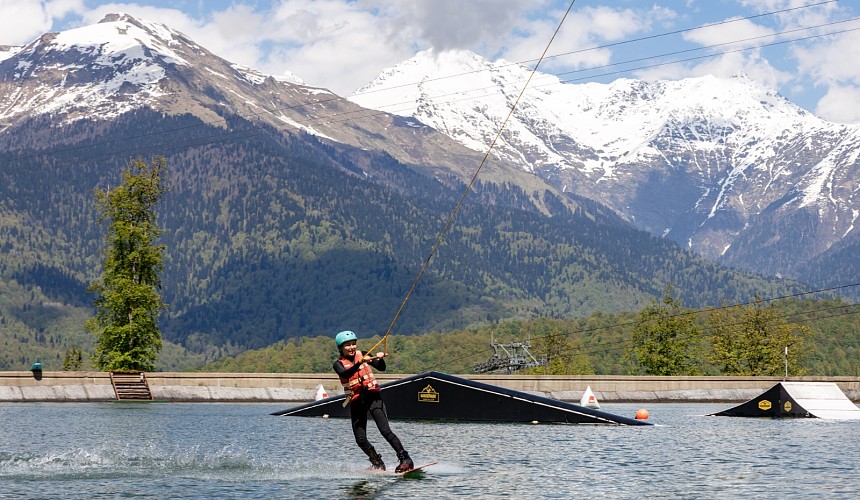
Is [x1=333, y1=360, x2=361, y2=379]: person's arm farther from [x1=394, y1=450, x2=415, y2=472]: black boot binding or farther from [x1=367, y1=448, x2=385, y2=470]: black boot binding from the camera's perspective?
[x1=394, y1=450, x2=415, y2=472]: black boot binding

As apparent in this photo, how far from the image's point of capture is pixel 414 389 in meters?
56.5

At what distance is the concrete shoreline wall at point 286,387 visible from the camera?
84188 millimetres

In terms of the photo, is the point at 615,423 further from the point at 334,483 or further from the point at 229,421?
the point at 334,483

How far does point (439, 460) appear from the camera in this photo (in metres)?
38.1

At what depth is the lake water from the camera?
102 ft

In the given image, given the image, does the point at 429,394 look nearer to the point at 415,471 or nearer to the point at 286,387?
the point at 415,471

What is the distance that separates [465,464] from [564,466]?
9.18 feet

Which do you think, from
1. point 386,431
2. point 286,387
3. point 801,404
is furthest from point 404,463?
point 286,387

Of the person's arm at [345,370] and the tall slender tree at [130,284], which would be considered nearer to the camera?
the person's arm at [345,370]

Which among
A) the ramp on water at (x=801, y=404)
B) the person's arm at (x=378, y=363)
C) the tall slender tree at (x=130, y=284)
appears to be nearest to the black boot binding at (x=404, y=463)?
the person's arm at (x=378, y=363)

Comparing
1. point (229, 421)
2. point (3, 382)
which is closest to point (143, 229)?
point (3, 382)

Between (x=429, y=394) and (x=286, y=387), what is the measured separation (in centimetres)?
3690

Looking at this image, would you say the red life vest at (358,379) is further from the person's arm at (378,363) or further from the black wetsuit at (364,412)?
the person's arm at (378,363)

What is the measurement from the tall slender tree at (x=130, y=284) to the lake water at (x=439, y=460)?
39.0m
